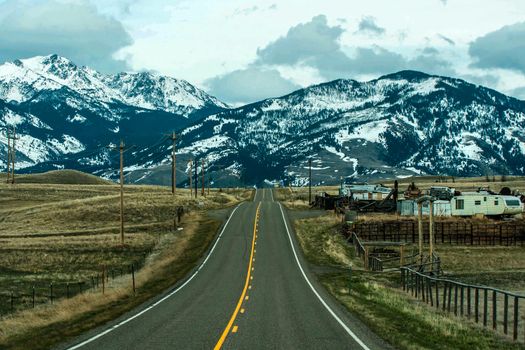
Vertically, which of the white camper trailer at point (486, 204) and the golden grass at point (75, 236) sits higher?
the white camper trailer at point (486, 204)

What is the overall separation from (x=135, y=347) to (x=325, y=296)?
59.7 feet

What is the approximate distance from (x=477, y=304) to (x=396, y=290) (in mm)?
15399

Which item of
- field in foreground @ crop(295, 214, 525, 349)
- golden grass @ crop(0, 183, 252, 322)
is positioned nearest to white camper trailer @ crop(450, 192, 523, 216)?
field in foreground @ crop(295, 214, 525, 349)

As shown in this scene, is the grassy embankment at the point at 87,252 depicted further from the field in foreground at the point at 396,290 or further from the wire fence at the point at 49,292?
the field in foreground at the point at 396,290

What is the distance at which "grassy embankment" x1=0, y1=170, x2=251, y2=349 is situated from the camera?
28984 millimetres

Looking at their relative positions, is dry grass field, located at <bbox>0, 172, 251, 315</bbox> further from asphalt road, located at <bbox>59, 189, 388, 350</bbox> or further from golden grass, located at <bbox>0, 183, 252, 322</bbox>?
asphalt road, located at <bbox>59, 189, 388, 350</bbox>

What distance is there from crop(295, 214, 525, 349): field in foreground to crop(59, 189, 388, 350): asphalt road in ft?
3.99

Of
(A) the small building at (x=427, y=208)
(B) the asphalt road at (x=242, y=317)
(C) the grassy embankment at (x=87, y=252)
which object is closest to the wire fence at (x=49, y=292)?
(C) the grassy embankment at (x=87, y=252)

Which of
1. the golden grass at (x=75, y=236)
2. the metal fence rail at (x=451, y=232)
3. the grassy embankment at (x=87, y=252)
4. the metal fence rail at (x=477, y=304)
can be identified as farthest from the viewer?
the metal fence rail at (x=451, y=232)

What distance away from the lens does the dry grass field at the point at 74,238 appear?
54.4 meters

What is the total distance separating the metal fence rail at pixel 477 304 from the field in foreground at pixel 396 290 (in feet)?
2.10

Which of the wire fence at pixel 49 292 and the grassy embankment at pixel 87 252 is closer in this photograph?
the grassy embankment at pixel 87 252

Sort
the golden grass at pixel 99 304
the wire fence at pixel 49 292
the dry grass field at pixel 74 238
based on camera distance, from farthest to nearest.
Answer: the dry grass field at pixel 74 238 → the wire fence at pixel 49 292 → the golden grass at pixel 99 304

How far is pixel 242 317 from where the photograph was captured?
27453mm
